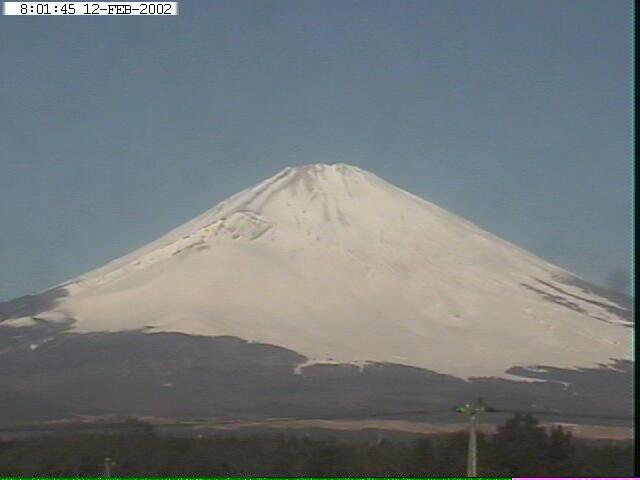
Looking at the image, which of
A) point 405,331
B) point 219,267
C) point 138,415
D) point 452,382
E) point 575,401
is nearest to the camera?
point 138,415

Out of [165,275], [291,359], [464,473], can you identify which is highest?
[165,275]

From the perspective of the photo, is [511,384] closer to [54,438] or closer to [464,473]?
[54,438]

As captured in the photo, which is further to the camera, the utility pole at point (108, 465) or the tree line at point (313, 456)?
the tree line at point (313, 456)

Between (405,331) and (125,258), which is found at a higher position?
(125,258)

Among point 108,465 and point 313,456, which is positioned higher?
point 313,456

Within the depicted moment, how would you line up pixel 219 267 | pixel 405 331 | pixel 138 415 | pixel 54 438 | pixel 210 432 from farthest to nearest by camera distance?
pixel 219 267 → pixel 405 331 → pixel 138 415 → pixel 210 432 → pixel 54 438

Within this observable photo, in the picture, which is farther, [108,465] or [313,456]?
[313,456]

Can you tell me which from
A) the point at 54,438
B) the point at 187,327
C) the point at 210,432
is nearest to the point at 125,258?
the point at 187,327

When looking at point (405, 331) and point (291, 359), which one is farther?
point (405, 331)

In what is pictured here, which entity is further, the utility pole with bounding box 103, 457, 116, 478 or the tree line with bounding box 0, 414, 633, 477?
the tree line with bounding box 0, 414, 633, 477

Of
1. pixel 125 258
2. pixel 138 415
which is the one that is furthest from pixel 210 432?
pixel 125 258
